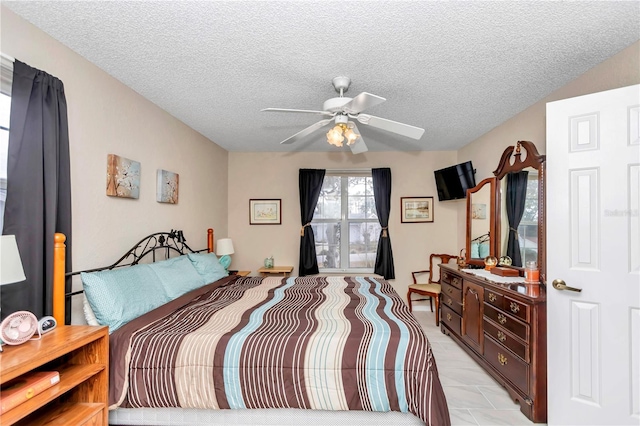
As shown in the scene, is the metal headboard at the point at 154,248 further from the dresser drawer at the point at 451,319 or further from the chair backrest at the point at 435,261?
the chair backrest at the point at 435,261

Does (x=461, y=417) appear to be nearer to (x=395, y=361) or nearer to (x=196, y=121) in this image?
(x=395, y=361)

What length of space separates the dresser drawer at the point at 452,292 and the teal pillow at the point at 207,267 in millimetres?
2655

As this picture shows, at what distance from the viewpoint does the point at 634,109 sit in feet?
5.78

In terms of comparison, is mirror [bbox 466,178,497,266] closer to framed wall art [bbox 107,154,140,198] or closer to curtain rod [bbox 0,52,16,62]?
framed wall art [bbox 107,154,140,198]

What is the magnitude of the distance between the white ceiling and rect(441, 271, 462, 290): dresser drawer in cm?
187

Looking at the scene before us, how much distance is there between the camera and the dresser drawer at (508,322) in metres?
2.24

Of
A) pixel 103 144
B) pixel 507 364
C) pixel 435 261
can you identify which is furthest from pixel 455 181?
pixel 103 144

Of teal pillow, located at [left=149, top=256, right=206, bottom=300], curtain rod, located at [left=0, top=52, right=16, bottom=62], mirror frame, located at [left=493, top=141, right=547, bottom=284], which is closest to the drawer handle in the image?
mirror frame, located at [left=493, top=141, right=547, bottom=284]

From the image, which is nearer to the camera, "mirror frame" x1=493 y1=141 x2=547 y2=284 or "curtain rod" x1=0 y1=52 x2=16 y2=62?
"curtain rod" x1=0 y1=52 x2=16 y2=62

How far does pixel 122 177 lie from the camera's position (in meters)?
2.60

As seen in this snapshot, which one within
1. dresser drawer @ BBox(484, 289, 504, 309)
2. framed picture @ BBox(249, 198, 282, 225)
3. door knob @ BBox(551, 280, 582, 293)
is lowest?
dresser drawer @ BBox(484, 289, 504, 309)

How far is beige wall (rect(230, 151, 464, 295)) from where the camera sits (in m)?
4.95

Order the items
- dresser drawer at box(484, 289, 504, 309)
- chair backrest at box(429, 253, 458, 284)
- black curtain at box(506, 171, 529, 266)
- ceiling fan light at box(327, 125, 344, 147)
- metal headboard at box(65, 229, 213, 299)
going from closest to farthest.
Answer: ceiling fan light at box(327, 125, 344, 147) < dresser drawer at box(484, 289, 504, 309) < metal headboard at box(65, 229, 213, 299) < black curtain at box(506, 171, 529, 266) < chair backrest at box(429, 253, 458, 284)

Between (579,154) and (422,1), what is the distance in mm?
1385
